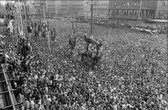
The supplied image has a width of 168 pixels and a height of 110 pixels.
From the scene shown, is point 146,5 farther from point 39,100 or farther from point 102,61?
point 39,100

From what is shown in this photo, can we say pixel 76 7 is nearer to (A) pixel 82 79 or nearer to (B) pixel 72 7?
(B) pixel 72 7

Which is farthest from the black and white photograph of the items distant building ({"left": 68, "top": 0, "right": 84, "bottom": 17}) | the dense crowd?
distant building ({"left": 68, "top": 0, "right": 84, "bottom": 17})

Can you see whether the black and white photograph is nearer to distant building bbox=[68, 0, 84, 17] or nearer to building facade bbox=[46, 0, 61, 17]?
distant building bbox=[68, 0, 84, 17]

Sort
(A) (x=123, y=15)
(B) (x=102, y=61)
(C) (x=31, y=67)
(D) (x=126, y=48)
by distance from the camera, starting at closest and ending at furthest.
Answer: (C) (x=31, y=67) < (B) (x=102, y=61) < (D) (x=126, y=48) < (A) (x=123, y=15)

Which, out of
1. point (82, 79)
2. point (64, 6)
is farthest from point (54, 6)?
point (82, 79)

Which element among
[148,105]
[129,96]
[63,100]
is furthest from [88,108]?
[148,105]

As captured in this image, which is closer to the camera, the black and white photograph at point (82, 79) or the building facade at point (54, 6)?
the black and white photograph at point (82, 79)

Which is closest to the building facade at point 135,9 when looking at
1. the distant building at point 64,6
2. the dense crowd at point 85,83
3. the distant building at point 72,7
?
the distant building at point 72,7

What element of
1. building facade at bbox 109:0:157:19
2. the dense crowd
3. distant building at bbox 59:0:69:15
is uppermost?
distant building at bbox 59:0:69:15

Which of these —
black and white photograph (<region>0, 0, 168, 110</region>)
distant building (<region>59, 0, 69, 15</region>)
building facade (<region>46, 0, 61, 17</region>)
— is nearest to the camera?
black and white photograph (<region>0, 0, 168, 110</region>)

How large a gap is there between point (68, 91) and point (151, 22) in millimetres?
51154

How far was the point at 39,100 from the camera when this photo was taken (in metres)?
11.3

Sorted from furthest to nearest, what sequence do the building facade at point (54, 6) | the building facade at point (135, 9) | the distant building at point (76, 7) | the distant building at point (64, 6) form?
the building facade at point (54, 6) → the distant building at point (64, 6) → the distant building at point (76, 7) → the building facade at point (135, 9)

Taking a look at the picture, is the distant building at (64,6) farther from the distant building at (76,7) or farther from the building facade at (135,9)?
the building facade at (135,9)
